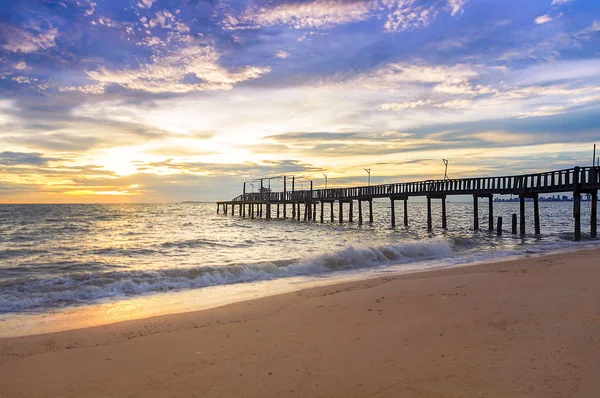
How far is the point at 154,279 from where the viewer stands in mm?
13633

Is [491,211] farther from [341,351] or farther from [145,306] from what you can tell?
[341,351]

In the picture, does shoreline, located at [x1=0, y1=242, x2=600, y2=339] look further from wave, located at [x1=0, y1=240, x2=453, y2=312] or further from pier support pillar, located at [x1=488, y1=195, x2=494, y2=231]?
pier support pillar, located at [x1=488, y1=195, x2=494, y2=231]

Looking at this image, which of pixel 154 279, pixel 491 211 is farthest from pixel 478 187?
pixel 154 279

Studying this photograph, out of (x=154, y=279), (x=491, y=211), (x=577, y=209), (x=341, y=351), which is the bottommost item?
(x=154, y=279)

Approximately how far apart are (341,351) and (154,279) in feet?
31.3

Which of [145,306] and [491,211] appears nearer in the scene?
[145,306]

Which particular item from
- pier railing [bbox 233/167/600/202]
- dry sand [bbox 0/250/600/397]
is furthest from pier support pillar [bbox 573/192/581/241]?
dry sand [bbox 0/250/600/397]

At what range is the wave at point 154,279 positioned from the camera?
37.1ft

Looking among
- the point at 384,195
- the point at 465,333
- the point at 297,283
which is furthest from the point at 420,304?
the point at 384,195

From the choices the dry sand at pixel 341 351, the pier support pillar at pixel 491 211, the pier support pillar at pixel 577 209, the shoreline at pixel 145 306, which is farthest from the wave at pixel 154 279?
the pier support pillar at pixel 491 211

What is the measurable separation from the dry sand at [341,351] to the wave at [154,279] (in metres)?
4.53

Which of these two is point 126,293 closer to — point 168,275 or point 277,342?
point 168,275

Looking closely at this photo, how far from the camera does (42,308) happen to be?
10266 millimetres

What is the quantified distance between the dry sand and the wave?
4.53 metres
